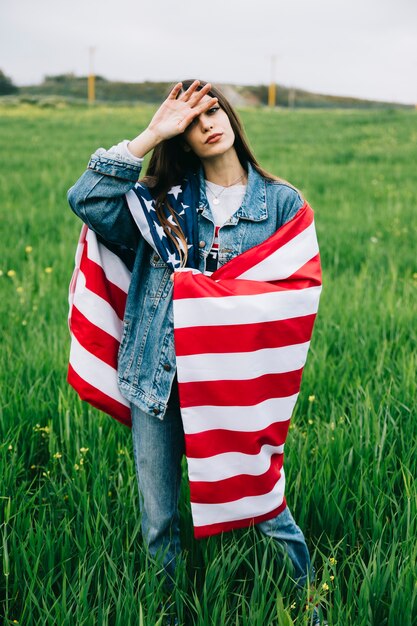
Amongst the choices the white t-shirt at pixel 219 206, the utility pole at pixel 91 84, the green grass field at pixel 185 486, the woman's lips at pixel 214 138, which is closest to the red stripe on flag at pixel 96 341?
the white t-shirt at pixel 219 206

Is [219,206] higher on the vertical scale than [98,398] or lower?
higher

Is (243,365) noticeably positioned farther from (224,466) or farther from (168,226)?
(168,226)

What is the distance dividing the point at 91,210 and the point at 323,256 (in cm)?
371

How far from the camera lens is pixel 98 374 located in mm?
1817

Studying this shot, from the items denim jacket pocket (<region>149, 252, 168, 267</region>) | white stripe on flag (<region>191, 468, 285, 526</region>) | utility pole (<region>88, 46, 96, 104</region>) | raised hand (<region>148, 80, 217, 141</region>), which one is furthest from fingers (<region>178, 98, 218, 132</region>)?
utility pole (<region>88, 46, 96, 104</region>)

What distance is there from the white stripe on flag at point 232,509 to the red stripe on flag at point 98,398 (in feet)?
1.15

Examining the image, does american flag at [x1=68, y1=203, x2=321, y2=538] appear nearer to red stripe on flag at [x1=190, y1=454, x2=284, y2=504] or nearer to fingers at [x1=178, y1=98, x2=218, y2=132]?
red stripe on flag at [x1=190, y1=454, x2=284, y2=504]

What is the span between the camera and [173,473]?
5.76 feet

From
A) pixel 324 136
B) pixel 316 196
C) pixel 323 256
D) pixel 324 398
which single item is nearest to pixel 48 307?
pixel 324 398

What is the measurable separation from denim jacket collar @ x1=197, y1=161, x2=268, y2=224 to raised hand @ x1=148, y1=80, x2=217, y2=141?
0.59 ft

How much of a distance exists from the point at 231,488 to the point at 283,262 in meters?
0.58

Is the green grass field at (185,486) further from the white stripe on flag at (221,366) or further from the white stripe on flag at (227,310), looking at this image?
the white stripe on flag at (227,310)

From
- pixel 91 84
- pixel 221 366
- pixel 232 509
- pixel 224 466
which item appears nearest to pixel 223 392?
pixel 221 366

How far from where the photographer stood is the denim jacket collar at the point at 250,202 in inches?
66.4
